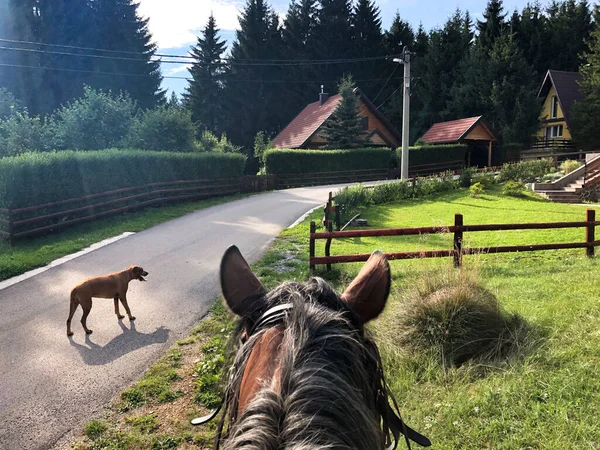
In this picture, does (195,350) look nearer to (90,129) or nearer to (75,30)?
(90,129)

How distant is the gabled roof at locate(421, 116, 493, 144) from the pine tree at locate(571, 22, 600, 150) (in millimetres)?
6063

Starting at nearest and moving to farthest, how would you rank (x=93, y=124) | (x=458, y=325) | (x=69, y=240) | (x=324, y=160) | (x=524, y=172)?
(x=458, y=325), (x=69, y=240), (x=93, y=124), (x=524, y=172), (x=324, y=160)

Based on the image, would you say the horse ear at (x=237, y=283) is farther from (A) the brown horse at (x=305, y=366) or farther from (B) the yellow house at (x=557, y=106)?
(B) the yellow house at (x=557, y=106)

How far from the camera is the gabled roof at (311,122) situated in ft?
110

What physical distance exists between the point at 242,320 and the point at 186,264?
7500 millimetres

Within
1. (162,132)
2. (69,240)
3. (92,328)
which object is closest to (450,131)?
(162,132)

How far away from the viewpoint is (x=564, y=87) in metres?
37.3

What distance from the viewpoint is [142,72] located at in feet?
129

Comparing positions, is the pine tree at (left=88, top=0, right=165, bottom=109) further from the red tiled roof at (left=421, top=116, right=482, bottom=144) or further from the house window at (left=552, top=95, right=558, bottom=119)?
the house window at (left=552, top=95, right=558, bottom=119)

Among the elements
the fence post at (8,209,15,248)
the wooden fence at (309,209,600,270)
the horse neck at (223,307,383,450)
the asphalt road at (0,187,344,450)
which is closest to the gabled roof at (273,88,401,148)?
the asphalt road at (0,187,344,450)

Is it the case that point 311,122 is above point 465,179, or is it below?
above

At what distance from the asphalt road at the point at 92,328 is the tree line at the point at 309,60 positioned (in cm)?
3005

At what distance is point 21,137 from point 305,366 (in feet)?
57.1

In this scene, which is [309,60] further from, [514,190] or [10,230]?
[10,230]
